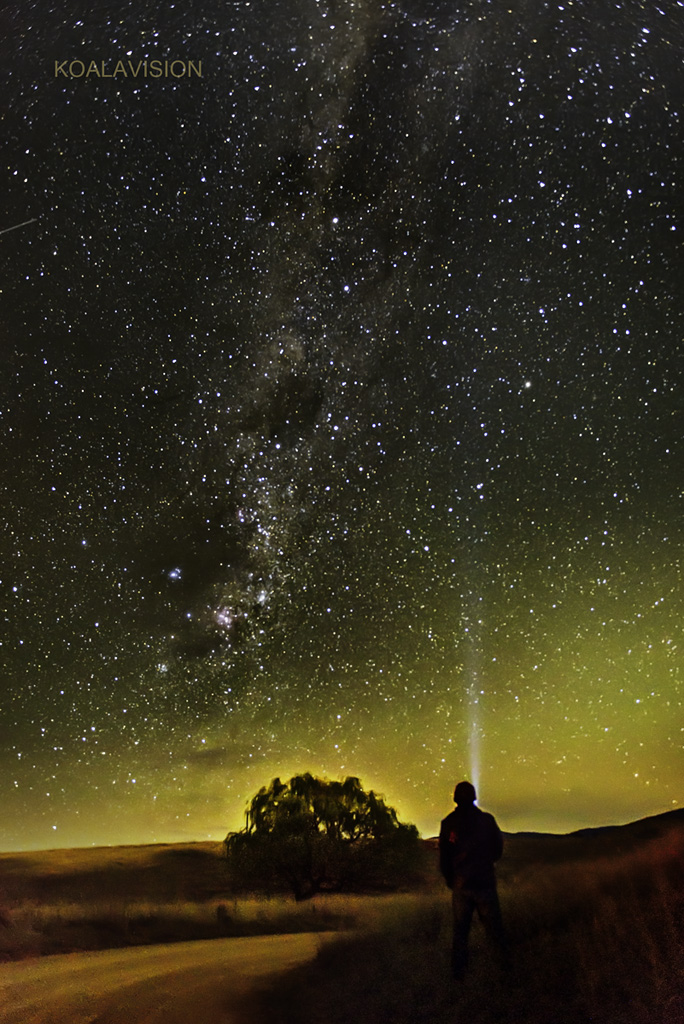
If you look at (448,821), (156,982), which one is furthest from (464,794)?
(156,982)

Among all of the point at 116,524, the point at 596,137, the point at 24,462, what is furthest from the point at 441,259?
the point at 24,462

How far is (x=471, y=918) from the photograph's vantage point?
9.30 feet

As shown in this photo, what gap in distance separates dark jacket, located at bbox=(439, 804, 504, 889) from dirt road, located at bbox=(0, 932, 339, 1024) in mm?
509

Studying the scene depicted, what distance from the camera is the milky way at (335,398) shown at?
10.1ft

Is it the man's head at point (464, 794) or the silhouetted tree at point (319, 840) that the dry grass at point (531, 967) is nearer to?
the silhouetted tree at point (319, 840)

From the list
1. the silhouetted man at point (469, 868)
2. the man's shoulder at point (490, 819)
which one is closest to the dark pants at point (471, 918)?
the silhouetted man at point (469, 868)

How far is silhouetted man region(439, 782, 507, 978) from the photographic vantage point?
9.23ft

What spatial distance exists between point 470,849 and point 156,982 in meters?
1.25

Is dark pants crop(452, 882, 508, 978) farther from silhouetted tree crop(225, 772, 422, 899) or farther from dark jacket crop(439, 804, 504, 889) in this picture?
silhouetted tree crop(225, 772, 422, 899)

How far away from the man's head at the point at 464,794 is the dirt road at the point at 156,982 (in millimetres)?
677

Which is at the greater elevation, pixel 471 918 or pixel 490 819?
pixel 490 819

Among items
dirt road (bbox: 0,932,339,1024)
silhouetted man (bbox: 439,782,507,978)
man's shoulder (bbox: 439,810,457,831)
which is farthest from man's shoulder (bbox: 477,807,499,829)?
dirt road (bbox: 0,932,339,1024)

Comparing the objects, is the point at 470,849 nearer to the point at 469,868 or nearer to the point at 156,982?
the point at 469,868

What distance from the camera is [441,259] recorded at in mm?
3168
